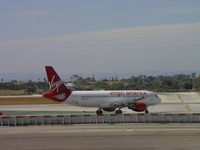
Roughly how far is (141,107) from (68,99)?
11.3 metres

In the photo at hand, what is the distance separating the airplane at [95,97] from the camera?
61062 mm

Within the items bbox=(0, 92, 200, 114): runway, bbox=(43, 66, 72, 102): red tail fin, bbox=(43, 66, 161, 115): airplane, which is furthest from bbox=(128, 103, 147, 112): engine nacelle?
bbox=(43, 66, 72, 102): red tail fin

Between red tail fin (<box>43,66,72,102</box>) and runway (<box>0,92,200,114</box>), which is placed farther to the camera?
runway (<box>0,92,200,114</box>)

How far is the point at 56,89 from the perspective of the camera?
6094cm

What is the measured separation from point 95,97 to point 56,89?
20.3 ft

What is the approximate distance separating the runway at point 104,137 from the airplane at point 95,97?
17.0 m

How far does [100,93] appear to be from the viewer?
205ft

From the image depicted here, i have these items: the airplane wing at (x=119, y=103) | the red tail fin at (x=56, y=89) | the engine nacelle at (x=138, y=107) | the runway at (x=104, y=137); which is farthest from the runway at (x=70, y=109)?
the runway at (x=104, y=137)

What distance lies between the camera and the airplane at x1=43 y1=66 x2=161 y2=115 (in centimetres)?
6106

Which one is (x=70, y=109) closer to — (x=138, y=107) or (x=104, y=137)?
(x=138, y=107)

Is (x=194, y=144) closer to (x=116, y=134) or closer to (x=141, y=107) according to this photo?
(x=116, y=134)

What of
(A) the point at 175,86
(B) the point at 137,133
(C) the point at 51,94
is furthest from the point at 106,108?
(A) the point at 175,86

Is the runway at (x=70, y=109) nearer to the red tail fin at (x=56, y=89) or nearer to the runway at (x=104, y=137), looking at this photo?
the red tail fin at (x=56, y=89)

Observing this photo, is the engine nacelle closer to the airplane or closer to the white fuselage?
the airplane
